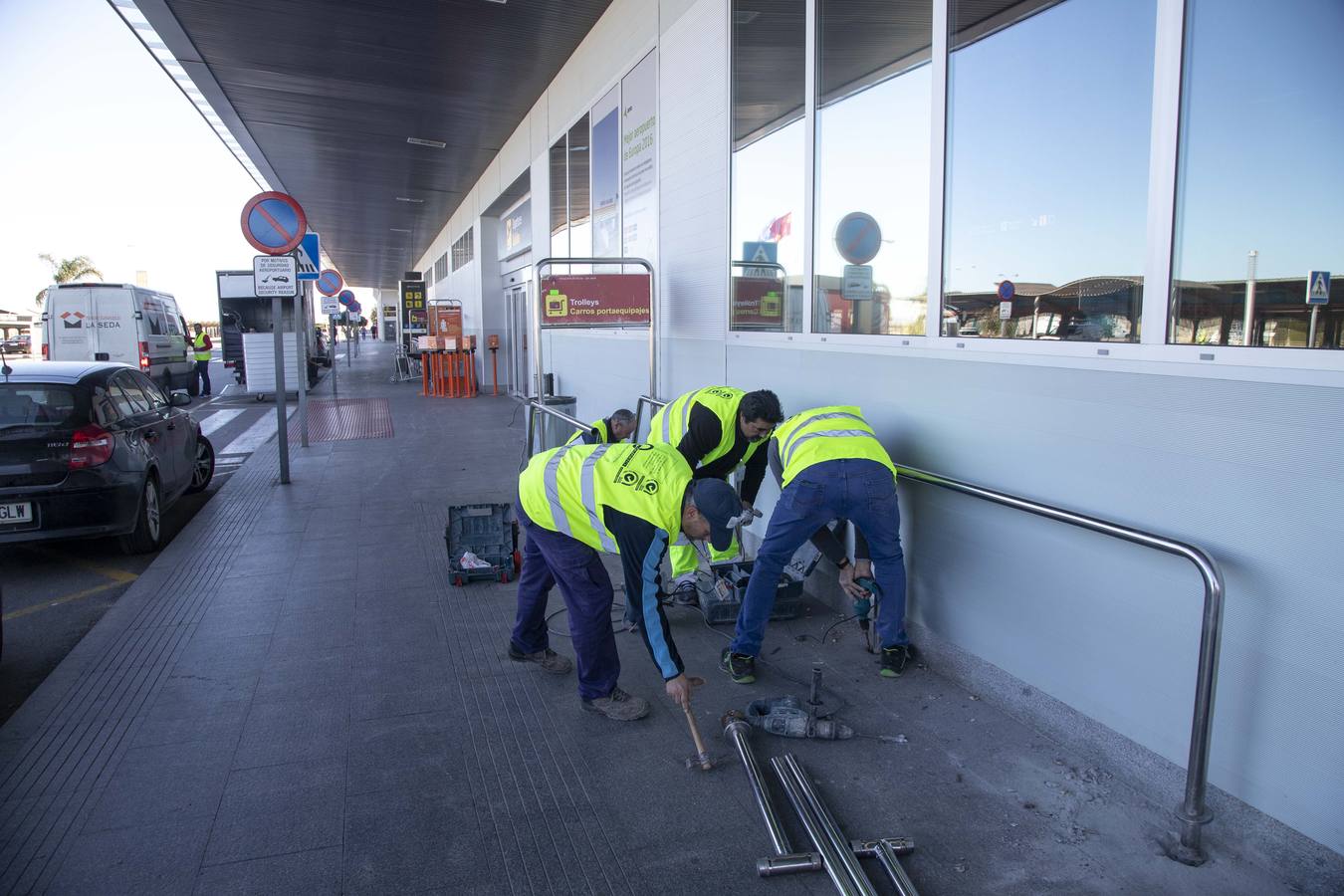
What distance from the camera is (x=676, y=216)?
742cm

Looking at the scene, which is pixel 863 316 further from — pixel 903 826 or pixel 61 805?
pixel 61 805

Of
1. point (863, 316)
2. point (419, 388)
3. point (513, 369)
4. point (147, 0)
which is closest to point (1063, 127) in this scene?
point (863, 316)

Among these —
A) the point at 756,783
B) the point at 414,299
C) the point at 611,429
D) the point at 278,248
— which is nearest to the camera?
the point at 756,783

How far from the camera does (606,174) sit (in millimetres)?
9680

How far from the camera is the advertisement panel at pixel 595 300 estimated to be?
7.20m

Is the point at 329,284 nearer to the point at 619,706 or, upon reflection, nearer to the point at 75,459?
the point at 75,459

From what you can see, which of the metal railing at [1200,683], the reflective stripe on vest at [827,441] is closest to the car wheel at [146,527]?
the reflective stripe on vest at [827,441]

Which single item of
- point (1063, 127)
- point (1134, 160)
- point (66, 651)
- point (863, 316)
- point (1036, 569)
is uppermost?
point (1063, 127)

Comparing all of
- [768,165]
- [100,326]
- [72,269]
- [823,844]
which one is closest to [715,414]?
[768,165]

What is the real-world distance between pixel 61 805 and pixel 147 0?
922 centimetres

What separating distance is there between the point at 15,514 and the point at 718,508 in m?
5.22

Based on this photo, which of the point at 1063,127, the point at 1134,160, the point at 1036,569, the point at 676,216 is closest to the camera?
the point at 1134,160

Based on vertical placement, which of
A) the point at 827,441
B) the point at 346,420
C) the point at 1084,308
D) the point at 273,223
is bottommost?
the point at 346,420

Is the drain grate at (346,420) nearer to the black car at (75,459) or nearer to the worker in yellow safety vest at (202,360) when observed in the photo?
the worker in yellow safety vest at (202,360)
